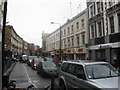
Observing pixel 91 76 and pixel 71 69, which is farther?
pixel 71 69

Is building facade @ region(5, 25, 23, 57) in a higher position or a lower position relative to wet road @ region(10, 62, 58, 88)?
higher

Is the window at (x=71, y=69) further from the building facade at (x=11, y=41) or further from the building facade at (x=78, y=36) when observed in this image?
the building facade at (x=78, y=36)

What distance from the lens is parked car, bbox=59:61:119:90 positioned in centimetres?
441

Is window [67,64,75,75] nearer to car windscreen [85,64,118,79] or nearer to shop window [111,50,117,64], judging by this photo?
car windscreen [85,64,118,79]

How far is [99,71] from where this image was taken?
17.5 ft

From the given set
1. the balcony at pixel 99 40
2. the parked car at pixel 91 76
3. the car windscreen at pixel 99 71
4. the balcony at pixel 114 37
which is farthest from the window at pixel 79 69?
the balcony at pixel 99 40

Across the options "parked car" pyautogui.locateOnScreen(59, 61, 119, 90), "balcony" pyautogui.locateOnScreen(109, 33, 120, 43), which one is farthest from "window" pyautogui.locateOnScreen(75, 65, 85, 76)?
"balcony" pyautogui.locateOnScreen(109, 33, 120, 43)

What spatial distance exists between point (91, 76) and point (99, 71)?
1.56ft

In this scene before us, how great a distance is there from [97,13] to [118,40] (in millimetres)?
6859

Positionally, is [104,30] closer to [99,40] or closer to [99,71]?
[99,40]

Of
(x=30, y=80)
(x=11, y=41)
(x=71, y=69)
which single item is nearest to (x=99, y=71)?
(x=71, y=69)

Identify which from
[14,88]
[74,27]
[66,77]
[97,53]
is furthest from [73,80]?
[74,27]

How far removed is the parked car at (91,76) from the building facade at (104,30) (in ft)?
37.8

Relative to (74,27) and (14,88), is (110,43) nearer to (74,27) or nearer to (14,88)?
(74,27)
